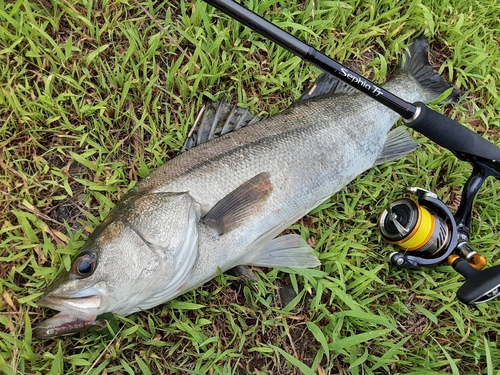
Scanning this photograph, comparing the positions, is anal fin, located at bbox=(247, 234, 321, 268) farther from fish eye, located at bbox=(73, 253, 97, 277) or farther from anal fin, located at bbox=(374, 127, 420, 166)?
fish eye, located at bbox=(73, 253, 97, 277)

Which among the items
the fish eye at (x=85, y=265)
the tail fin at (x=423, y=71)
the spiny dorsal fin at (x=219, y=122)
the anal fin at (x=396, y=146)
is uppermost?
the tail fin at (x=423, y=71)

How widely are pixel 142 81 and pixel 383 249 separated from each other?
2.06 metres

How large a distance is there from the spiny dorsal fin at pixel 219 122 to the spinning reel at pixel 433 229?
115 cm

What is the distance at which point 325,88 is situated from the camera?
3035 millimetres

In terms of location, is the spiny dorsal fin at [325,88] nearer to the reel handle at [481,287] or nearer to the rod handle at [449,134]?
the rod handle at [449,134]

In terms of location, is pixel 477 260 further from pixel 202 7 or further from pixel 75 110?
pixel 75 110

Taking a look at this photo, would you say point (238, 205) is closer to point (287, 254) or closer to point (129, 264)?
point (287, 254)

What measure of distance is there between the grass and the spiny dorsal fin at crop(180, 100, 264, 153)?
0.11 m

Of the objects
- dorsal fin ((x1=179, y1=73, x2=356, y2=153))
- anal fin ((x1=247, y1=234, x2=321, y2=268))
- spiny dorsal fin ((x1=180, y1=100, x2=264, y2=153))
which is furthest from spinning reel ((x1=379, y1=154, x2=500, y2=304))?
spiny dorsal fin ((x1=180, y1=100, x2=264, y2=153))

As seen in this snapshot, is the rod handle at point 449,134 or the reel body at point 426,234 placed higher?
the rod handle at point 449,134

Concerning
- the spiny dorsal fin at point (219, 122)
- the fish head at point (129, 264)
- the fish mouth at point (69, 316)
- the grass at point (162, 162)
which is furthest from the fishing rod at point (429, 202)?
the fish mouth at point (69, 316)

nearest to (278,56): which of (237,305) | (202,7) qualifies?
(202,7)

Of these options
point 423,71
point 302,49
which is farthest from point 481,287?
point 423,71

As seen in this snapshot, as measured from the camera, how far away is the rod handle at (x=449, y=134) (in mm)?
2299
